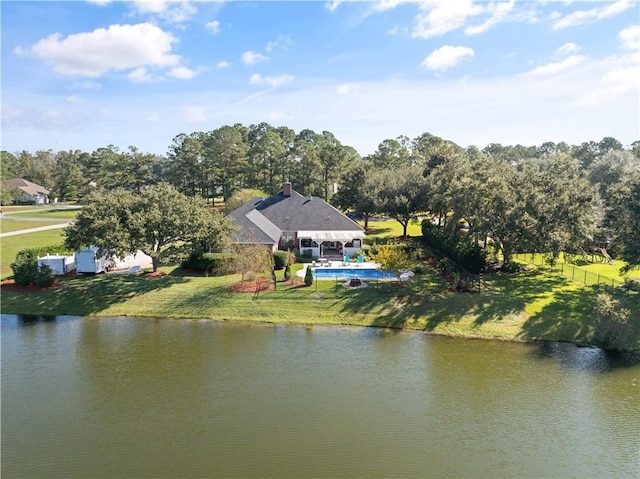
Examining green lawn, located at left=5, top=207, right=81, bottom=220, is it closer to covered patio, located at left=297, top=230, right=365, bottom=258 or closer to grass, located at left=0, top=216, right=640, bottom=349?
grass, located at left=0, top=216, right=640, bottom=349

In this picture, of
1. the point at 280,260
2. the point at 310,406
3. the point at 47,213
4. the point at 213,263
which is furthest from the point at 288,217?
the point at 47,213

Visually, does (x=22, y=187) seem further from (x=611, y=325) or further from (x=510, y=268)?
(x=611, y=325)

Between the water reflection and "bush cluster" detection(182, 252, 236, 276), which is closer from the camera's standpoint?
the water reflection

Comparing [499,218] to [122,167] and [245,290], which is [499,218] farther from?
[122,167]

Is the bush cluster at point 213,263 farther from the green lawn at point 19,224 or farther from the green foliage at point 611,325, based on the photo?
the green lawn at point 19,224

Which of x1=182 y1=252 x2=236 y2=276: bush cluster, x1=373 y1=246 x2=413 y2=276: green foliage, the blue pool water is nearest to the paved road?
x1=182 y1=252 x2=236 y2=276: bush cluster

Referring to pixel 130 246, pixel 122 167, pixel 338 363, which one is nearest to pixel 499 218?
pixel 338 363
